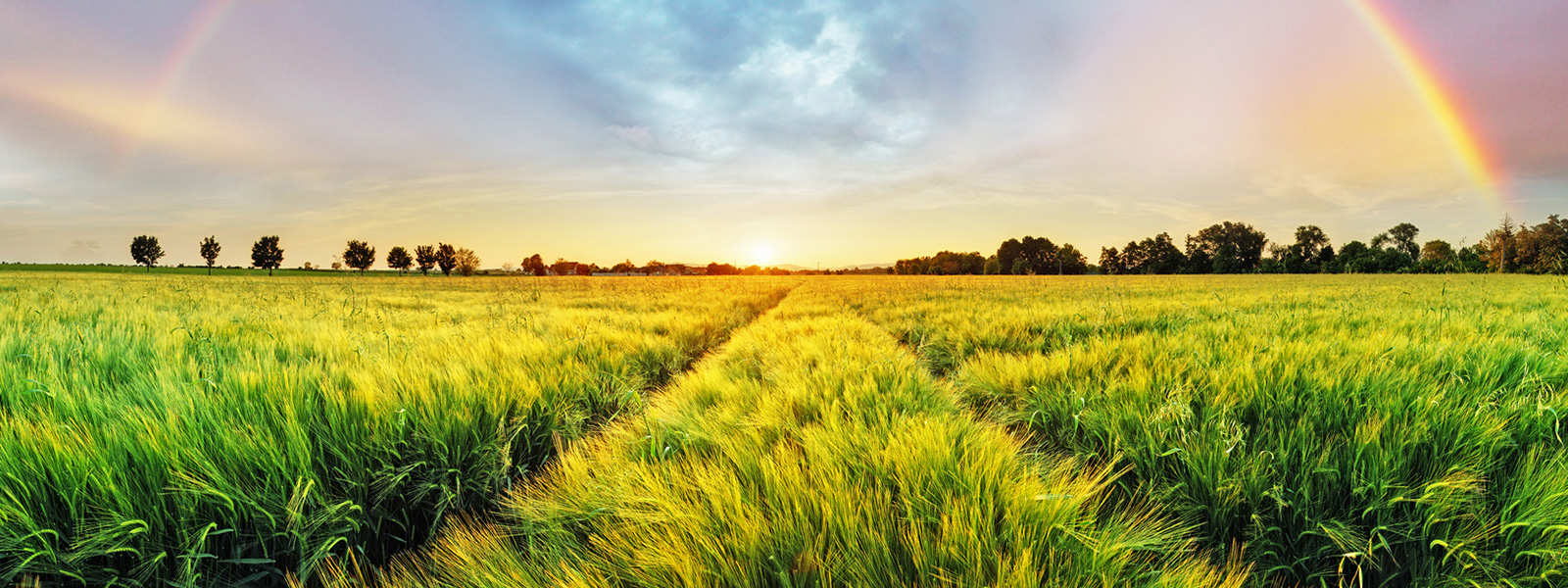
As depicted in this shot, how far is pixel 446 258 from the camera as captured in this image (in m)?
106

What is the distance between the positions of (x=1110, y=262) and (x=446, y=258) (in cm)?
14347

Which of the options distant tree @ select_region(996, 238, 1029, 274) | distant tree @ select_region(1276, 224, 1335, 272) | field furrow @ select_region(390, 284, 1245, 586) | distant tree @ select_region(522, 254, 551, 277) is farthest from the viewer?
distant tree @ select_region(522, 254, 551, 277)

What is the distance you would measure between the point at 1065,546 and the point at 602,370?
317 centimetres

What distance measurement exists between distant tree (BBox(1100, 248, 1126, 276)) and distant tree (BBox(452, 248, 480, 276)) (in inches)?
5291

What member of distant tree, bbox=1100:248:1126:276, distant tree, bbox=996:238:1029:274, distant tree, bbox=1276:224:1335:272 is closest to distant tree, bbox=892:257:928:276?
distant tree, bbox=996:238:1029:274

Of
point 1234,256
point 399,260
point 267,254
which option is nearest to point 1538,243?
point 1234,256

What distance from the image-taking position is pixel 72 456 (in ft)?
4.49

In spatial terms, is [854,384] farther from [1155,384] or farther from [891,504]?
[1155,384]

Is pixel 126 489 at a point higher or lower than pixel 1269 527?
higher

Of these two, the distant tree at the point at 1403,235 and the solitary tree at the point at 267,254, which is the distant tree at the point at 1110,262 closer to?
the distant tree at the point at 1403,235

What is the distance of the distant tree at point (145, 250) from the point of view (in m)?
103

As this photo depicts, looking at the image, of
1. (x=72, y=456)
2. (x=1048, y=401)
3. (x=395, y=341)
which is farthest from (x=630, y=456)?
(x=395, y=341)

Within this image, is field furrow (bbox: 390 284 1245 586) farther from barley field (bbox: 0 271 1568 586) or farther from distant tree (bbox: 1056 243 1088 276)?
distant tree (bbox: 1056 243 1088 276)

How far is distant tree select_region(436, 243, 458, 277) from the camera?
105m
